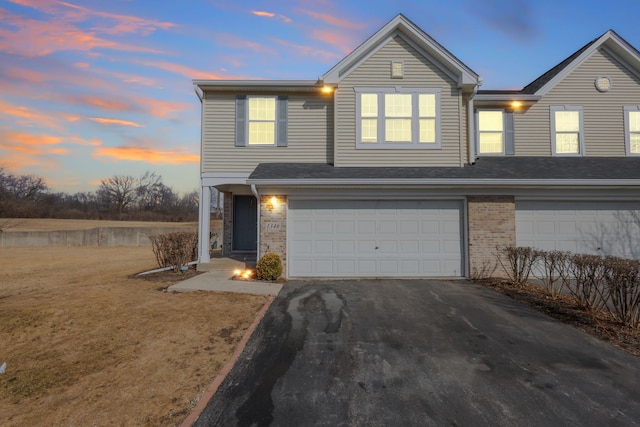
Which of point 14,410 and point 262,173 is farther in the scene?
point 262,173

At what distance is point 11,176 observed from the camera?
171 feet

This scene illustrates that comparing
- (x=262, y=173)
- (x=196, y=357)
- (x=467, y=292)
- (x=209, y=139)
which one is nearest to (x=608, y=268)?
(x=467, y=292)

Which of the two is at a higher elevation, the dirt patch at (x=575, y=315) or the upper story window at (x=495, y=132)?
the upper story window at (x=495, y=132)

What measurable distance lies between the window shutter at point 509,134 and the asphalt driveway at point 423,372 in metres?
8.03

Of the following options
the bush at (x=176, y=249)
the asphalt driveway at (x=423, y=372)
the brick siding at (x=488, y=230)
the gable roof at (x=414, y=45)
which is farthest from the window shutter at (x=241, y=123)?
the brick siding at (x=488, y=230)

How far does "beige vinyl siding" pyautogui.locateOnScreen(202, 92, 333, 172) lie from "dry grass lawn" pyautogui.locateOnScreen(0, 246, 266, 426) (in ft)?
17.6

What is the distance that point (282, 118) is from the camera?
11312 mm

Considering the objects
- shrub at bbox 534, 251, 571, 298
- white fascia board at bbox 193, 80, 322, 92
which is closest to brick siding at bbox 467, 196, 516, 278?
shrub at bbox 534, 251, 571, 298

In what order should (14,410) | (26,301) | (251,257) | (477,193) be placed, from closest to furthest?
(14,410) → (26,301) → (477,193) → (251,257)

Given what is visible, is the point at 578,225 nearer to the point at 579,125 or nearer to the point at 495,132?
the point at 495,132

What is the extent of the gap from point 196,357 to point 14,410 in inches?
74.7

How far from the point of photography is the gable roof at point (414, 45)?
35.1 ft

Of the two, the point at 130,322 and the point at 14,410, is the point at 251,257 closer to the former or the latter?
the point at 130,322

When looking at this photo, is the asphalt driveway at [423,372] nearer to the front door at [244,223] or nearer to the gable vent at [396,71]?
the front door at [244,223]
